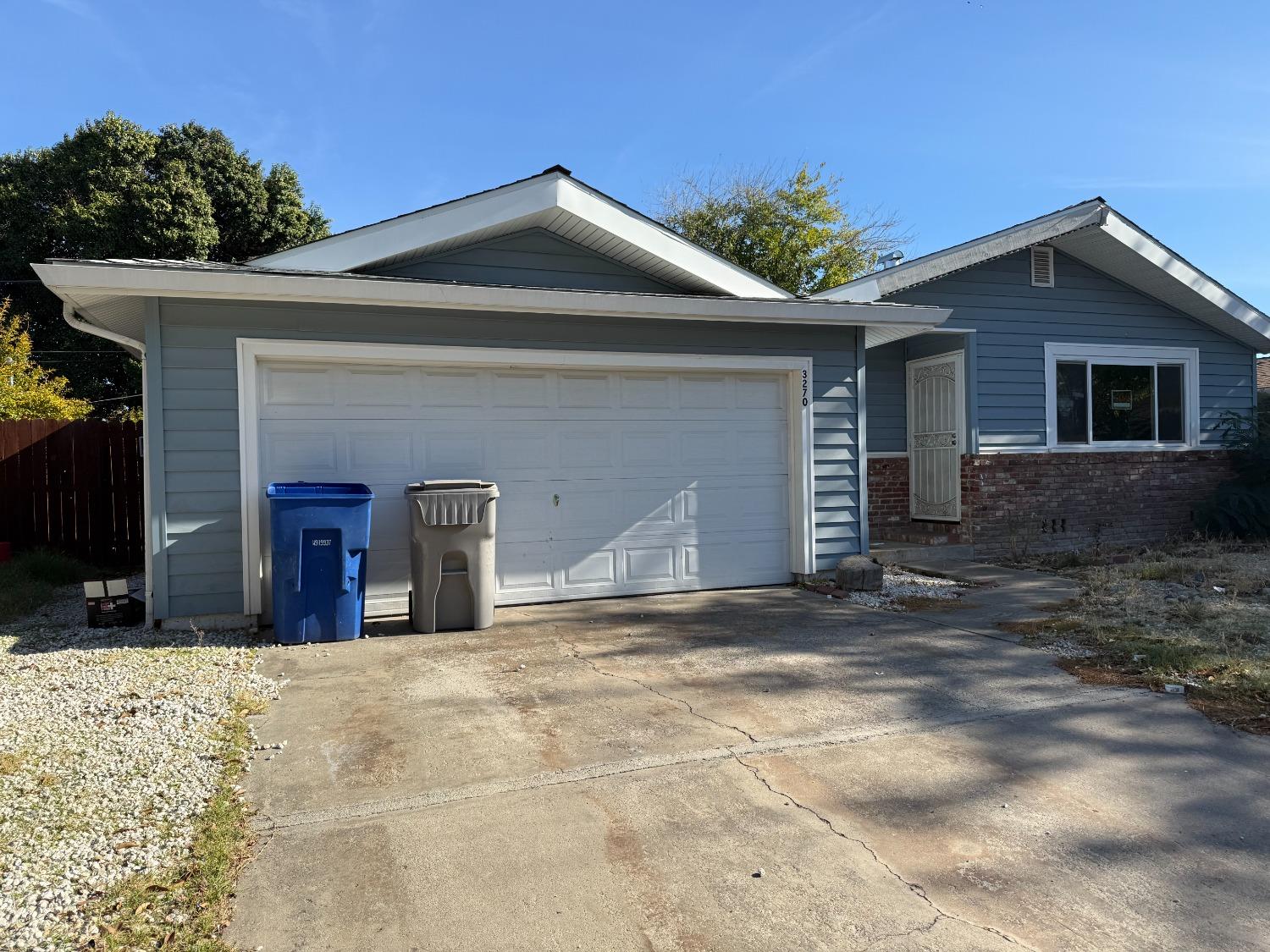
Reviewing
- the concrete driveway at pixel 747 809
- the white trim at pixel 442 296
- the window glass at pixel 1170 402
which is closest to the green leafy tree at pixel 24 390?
the white trim at pixel 442 296

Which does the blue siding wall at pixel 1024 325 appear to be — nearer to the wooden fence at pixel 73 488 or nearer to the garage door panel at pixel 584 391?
the garage door panel at pixel 584 391

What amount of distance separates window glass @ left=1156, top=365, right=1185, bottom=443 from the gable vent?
2425mm

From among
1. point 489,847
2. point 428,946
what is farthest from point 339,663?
point 428,946

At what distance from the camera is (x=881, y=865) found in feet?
9.95

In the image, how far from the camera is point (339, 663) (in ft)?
19.1

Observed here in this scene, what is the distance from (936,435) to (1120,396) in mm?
2945

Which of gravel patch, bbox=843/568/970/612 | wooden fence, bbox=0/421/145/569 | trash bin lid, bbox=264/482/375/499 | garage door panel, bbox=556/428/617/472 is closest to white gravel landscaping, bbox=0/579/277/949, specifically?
trash bin lid, bbox=264/482/375/499

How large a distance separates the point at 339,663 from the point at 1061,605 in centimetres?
635

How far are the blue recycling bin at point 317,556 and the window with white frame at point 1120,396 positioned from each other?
9447 millimetres

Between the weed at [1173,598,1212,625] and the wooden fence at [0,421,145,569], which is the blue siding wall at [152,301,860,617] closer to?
the wooden fence at [0,421,145,569]

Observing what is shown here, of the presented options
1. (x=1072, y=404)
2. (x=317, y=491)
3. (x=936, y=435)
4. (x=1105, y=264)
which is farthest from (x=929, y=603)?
(x=1105, y=264)

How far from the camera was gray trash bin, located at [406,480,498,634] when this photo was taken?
6.52 meters

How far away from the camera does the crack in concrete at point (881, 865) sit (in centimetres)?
260

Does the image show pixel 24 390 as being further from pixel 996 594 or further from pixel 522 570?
pixel 996 594
